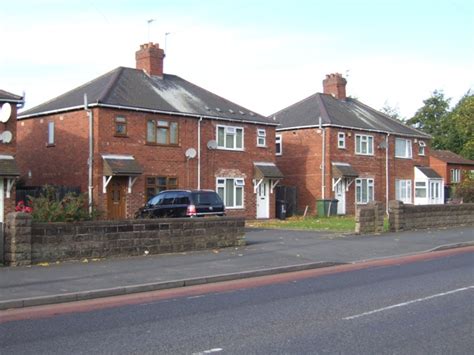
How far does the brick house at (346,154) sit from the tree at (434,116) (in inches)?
1426

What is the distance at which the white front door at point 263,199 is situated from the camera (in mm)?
34312

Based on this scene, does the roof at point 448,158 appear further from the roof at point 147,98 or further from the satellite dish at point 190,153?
the satellite dish at point 190,153

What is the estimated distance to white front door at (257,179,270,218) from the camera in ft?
113

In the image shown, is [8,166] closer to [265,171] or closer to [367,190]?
[265,171]

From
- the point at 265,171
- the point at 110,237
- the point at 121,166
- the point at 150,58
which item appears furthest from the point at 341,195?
the point at 110,237

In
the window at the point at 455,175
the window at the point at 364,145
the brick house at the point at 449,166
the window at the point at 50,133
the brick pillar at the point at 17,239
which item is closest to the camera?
the brick pillar at the point at 17,239

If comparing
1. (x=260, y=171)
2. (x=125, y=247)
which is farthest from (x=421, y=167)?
(x=125, y=247)

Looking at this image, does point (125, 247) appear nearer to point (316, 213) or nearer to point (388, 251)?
point (388, 251)

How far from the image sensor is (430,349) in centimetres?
679

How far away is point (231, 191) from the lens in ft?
108

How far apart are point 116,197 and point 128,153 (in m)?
2.00

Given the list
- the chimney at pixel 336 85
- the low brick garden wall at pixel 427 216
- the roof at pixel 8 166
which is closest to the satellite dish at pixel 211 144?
the low brick garden wall at pixel 427 216

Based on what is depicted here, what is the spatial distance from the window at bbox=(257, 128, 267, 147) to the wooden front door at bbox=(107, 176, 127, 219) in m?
9.08

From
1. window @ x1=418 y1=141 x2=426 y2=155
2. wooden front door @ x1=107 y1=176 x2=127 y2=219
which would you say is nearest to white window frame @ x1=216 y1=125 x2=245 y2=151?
wooden front door @ x1=107 y1=176 x2=127 y2=219
